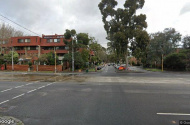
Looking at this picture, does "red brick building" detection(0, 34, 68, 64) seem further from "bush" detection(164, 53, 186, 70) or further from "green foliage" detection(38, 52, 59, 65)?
"bush" detection(164, 53, 186, 70)

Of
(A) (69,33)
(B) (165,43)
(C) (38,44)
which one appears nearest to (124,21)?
(A) (69,33)

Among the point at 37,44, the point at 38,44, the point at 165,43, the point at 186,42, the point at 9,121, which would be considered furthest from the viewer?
the point at 38,44

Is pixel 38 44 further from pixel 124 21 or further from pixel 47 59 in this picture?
pixel 124 21

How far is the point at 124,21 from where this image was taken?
31031 mm

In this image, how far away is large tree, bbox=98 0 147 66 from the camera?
29547 millimetres

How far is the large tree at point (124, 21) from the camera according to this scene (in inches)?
1163

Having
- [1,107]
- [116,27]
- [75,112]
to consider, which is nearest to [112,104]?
[75,112]

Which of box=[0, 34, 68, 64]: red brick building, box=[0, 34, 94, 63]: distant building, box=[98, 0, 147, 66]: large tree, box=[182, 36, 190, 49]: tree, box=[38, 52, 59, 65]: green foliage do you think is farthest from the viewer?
box=[0, 34, 68, 64]: red brick building

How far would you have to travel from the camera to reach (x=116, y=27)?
31125 millimetres

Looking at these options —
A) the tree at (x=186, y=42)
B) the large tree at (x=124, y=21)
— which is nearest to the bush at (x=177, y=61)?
the tree at (x=186, y=42)

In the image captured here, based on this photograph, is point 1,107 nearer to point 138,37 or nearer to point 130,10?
point 138,37

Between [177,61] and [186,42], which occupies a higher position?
[186,42]

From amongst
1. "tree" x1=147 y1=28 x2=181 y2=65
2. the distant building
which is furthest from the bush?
the distant building

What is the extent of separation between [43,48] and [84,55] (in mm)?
16330
